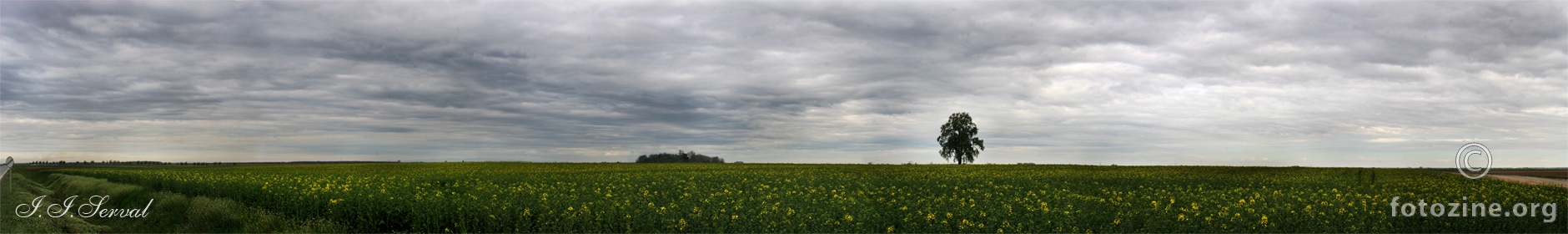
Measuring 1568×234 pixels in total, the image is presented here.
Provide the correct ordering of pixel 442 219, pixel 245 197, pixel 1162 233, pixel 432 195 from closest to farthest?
pixel 1162 233 < pixel 442 219 < pixel 432 195 < pixel 245 197

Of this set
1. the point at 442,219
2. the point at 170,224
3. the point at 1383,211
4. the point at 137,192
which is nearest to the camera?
the point at 1383,211

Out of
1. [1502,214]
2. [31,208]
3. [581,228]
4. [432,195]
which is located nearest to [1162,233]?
[1502,214]

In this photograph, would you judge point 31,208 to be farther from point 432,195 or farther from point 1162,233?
point 1162,233

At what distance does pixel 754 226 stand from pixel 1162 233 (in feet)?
26.8

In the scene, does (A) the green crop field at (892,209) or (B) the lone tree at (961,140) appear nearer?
(A) the green crop field at (892,209)

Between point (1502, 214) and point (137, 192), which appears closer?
point (1502, 214)

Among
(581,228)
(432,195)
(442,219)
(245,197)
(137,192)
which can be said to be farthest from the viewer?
(137,192)

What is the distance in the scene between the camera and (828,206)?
61.4 feet

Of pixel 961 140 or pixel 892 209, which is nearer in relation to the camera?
pixel 892 209

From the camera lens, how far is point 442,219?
20.6 meters

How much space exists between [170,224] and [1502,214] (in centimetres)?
3680

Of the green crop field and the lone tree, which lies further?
the lone tree

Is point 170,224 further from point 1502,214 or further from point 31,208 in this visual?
point 1502,214

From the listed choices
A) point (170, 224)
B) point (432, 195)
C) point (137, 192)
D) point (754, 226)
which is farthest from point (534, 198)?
point (137, 192)
